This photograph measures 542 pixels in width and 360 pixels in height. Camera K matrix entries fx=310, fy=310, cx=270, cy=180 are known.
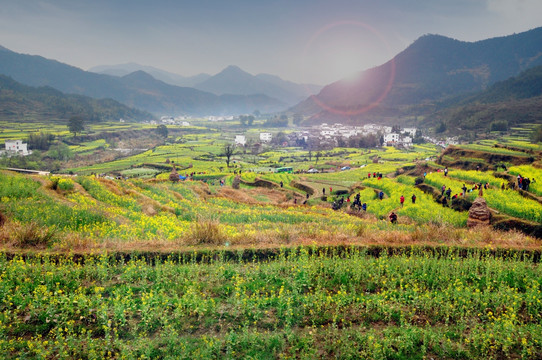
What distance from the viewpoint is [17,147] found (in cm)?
8981

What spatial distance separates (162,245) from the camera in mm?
12562

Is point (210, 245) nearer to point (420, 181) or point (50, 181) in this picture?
point (50, 181)

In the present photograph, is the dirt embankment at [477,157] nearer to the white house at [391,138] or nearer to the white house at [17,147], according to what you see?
the white house at [391,138]

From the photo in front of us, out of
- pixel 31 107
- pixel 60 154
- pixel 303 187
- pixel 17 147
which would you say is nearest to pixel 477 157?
pixel 303 187

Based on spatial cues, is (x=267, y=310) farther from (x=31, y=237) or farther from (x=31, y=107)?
(x=31, y=107)

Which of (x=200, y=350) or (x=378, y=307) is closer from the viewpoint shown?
(x=200, y=350)

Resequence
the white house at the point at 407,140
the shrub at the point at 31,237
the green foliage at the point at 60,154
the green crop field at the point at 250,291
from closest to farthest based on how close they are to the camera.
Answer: the green crop field at the point at 250,291
the shrub at the point at 31,237
the green foliage at the point at 60,154
the white house at the point at 407,140

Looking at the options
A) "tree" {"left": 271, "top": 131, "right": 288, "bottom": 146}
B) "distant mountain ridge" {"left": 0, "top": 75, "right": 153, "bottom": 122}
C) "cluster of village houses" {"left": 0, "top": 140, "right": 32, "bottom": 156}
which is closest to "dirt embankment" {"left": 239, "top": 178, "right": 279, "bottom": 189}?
"cluster of village houses" {"left": 0, "top": 140, "right": 32, "bottom": 156}

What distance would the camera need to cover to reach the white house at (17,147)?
88.2m

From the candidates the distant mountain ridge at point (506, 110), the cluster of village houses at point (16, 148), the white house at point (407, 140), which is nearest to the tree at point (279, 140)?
the white house at point (407, 140)

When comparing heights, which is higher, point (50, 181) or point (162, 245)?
point (50, 181)

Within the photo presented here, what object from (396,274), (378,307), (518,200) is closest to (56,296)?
(378,307)

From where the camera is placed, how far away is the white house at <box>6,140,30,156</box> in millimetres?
88250

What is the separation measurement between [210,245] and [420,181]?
37.0 meters
